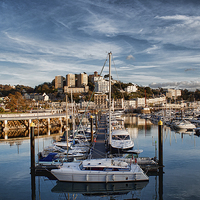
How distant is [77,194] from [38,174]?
4594mm

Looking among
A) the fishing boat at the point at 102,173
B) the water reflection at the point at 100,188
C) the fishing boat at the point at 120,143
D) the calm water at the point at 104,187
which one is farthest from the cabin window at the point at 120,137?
the water reflection at the point at 100,188

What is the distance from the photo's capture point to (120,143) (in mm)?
23625

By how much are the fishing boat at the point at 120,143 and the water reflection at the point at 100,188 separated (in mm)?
6132

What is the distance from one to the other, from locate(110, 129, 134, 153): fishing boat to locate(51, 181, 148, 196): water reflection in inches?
241

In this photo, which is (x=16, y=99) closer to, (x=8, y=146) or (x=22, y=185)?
(x=8, y=146)

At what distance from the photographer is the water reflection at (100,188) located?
1507 centimetres

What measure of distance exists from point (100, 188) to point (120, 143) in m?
8.67

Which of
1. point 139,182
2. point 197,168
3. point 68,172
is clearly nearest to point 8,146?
point 68,172

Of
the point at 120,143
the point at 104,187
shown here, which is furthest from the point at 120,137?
the point at 104,187

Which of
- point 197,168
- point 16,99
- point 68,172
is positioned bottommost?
point 197,168

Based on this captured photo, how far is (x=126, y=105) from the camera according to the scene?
160 meters

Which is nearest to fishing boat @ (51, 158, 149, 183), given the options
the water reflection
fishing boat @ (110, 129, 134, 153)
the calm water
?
the water reflection

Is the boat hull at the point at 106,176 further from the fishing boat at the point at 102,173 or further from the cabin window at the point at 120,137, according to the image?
the cabin window at the point at 120,137

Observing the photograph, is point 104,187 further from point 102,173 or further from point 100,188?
point 102,173
